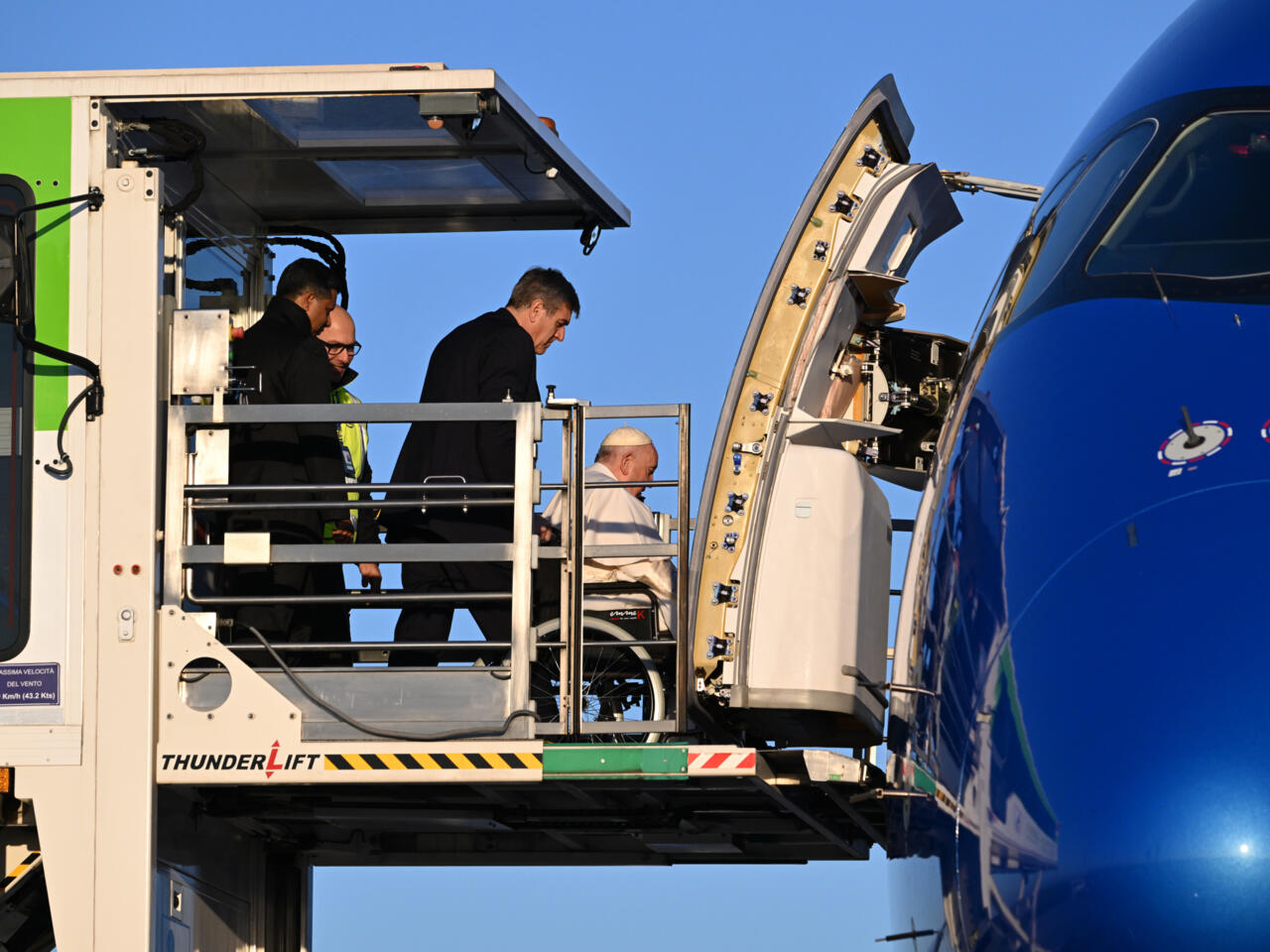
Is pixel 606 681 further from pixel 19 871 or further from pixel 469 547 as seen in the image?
pixel 19 871

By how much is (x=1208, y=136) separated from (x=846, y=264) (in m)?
2.52

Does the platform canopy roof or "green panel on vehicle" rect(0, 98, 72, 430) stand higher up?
the platform canopy roof

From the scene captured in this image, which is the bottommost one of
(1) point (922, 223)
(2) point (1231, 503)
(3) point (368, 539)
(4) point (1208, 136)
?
(2) point (1231, 503)

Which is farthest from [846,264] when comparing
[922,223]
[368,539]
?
[368,539]

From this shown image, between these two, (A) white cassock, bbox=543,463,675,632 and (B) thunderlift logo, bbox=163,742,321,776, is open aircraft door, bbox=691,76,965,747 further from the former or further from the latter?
(B) thunderlift logo, bbox=163,742,321,776

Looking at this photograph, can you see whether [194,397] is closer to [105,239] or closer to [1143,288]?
[105,239]

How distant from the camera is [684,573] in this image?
25.9 feet

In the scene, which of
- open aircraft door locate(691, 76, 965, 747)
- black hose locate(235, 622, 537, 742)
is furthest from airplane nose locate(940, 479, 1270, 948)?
black hose locate(235, 622, 537, 742)

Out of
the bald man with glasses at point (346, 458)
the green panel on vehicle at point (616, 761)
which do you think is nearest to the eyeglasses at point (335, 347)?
the bald man with glasses at point (346, 458)

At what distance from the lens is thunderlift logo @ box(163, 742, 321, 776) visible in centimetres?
779

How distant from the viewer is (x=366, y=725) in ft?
25.8

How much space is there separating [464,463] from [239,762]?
1563 millimetres

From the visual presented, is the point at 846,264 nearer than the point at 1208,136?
No

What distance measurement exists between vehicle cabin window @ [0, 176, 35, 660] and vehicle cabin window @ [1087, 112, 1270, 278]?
4255 mm
